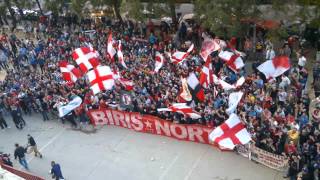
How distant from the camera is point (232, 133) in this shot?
16797mm

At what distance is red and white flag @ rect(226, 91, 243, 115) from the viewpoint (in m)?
17.6

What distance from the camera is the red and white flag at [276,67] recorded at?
18.8 metres

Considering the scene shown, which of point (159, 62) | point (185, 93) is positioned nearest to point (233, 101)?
point (185, 93)

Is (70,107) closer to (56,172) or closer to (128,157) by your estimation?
(128,157)

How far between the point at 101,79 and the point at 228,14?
6747mm

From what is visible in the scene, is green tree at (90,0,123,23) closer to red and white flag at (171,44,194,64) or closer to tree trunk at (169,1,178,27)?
tree trunk at (169,1,178,27)

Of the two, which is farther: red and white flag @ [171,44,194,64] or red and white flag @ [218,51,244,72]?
red and white flag @ [171,44,194,64]

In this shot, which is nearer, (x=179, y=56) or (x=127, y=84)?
(x=127, y=84)

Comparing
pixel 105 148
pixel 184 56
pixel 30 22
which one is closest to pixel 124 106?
pixel 105 148

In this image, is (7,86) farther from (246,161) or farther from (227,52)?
(246,161)

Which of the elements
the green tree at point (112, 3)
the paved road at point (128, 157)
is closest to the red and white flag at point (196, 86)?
the paved road at point (128, 157)

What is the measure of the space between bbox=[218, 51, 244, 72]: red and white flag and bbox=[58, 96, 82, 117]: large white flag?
664 centimetres

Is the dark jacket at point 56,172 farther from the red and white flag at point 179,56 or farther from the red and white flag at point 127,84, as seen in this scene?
the red and white flag at point 179,56

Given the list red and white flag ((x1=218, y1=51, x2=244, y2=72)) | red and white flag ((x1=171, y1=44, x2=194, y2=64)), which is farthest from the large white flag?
red and white flag ((x1=218, y1=51, x2=244, y2=72))
